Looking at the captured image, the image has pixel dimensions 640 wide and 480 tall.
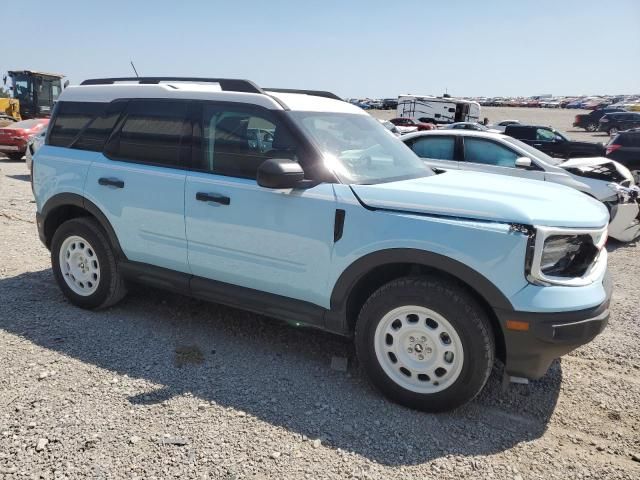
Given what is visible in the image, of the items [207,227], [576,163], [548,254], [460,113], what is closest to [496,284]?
[548,254]

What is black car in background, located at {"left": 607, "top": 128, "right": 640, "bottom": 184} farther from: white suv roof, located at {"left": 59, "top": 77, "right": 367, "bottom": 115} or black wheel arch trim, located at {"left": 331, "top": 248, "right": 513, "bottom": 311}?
black wheel arch trim, located at {"left": 331, "top": 248, "right": 513, "bottom": 311}

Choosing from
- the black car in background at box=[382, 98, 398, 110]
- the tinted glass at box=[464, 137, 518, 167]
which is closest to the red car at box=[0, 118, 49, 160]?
the tinted glass at box=[464, 137, 518, 167]

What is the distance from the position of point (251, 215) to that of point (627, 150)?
12.5 m

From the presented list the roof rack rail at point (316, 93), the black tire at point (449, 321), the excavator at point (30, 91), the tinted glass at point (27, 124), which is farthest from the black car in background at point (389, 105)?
the black tire at point (449, 321)

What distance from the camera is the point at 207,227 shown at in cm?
384

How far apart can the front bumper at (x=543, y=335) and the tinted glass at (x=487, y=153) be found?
582cm

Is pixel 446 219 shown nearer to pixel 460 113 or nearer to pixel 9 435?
pixel 9 435

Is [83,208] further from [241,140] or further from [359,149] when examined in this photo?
[359,149]

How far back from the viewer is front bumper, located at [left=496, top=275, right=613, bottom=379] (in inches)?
112

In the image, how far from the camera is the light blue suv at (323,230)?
116 inches

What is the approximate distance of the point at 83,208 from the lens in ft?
14.9

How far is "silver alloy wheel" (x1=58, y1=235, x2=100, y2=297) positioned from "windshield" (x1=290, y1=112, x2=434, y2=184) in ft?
7.46

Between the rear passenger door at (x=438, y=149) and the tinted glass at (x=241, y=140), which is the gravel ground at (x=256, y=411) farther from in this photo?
the rear passenger door at (x=438, y=149)

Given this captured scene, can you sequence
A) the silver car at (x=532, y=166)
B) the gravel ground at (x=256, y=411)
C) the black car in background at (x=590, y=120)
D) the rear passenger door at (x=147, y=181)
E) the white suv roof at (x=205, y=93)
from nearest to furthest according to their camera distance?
the gravel ground at (x=256, y=411) → the white suv roof at (x=205, y=93) → the rear passenger door at (x=147, y=181) → the silver car at (x=532, y=166) → the black car in background at (x=590, y=120)
